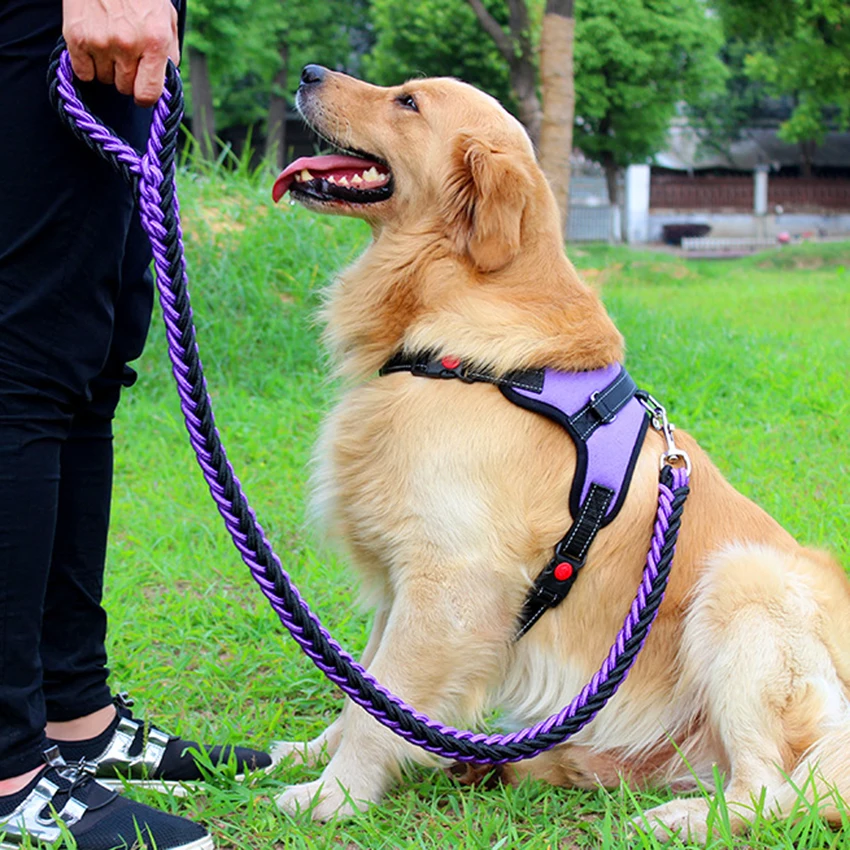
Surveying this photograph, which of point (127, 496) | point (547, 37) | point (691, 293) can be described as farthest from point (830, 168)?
point (127, 496)

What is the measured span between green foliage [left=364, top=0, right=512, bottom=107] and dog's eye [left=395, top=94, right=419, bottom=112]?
2470cm

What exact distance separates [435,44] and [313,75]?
2575cm

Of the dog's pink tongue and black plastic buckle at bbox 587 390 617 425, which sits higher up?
the dog's pink tongue

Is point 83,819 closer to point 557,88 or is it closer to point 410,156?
point 410,156

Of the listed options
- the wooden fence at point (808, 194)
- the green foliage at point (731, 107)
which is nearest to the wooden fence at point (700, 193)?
the wooden fence at point (808, 194)

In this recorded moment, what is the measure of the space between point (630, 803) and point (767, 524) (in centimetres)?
77

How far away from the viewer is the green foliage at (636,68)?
2664cm

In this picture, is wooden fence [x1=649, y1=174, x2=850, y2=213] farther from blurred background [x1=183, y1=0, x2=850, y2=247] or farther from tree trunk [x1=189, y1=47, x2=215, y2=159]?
tree trunk [x1=189, y1=47, x2=215, y2=159]

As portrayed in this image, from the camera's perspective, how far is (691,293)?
12.3 m

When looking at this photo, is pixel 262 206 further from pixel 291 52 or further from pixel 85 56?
pixel 291 52

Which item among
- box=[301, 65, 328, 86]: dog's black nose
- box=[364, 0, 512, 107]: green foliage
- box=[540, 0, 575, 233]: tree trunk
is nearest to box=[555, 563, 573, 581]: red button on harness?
box=[301, 65, 328, 86]: dog's black nose

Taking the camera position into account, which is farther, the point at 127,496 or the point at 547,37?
the point at 547,37

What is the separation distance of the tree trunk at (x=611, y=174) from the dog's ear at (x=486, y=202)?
2974 centimetres

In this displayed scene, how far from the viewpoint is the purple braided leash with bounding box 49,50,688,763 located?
1733mm
